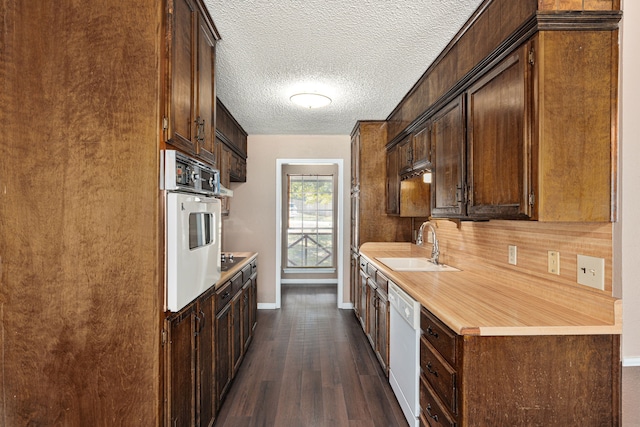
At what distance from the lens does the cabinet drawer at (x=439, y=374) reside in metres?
1.48

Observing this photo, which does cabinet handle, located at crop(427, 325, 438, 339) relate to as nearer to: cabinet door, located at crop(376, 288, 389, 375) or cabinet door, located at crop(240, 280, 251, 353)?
cabinet door, located at crop(376, 288, 389, 375)

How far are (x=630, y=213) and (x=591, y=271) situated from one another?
1135 millimetres

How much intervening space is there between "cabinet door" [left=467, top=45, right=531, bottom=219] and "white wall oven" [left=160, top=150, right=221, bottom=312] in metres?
1.48

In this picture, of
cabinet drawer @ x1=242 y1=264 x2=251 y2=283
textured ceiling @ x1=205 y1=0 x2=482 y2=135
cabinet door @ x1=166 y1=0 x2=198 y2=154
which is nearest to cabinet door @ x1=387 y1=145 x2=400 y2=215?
textured ceiling @ x1=205 y1=0 x2=482 y2=135

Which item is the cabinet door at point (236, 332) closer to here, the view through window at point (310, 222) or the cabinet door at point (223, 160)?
the cabinet door at point (223, 160)

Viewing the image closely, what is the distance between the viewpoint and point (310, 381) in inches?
110

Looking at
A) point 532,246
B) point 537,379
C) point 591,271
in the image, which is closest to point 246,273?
point 532,246

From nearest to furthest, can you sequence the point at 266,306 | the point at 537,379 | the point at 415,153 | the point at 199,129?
the point at 537,379, the point at 199,129, the point at 415,153, the point at 266,306

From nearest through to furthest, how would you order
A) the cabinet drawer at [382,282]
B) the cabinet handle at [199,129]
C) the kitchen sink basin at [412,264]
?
the cabinet handle at [199,129]
the cabinet drawer at [382,282]
the kitchen sink basin at [412,264]

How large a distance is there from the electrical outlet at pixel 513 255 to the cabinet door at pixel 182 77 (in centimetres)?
187

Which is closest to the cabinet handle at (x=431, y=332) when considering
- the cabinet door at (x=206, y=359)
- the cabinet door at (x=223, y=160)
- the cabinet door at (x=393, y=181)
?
the cabinet door at (x=206, y=359)

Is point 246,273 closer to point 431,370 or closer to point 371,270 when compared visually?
point 371,270

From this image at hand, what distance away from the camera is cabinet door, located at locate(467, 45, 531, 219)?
152 cm

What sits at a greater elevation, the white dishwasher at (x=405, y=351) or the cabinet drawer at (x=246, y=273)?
the cabinet drawer at (x=246, y=273)
